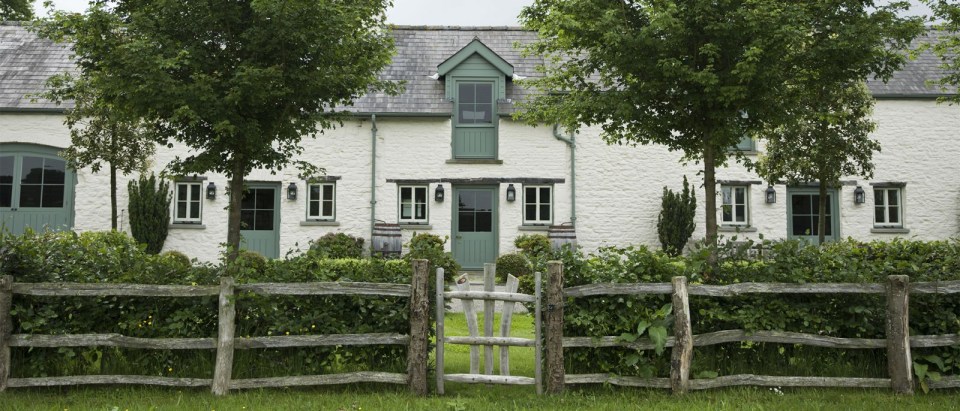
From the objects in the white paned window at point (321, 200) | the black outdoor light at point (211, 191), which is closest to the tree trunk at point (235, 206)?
the white paned window at point (321, 200)

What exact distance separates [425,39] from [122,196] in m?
9.67

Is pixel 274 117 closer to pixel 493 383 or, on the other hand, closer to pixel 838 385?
pixel 493 383

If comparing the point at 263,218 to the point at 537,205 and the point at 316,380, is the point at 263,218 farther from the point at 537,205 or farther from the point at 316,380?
the point at 316,380

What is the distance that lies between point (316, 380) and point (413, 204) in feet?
41.1

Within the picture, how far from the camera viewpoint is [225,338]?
647 centimetres

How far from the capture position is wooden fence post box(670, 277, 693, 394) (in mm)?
6426

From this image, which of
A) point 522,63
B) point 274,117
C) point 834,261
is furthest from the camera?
point 522,63

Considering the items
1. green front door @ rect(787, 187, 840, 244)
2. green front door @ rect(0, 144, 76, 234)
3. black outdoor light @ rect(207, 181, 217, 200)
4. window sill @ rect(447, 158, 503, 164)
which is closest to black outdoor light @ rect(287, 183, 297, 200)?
black outdoor light @ rect(207, 181, 217, 200)

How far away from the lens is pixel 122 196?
18375 mm

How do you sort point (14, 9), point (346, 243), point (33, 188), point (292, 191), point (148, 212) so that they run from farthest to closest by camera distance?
1. point (14, 9)
2. point (33, 188)
3. point (292, 191)
4. point (148, 212)
5. point (346, 243)

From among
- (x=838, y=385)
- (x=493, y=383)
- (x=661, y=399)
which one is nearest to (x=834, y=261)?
(x=838, y=385)

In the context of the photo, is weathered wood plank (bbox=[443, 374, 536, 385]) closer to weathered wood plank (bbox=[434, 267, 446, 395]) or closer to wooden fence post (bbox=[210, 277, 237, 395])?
weathered wood plank (bbox=[434, 267, 446, 395])

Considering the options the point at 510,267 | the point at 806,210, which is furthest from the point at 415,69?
the point at 806,210

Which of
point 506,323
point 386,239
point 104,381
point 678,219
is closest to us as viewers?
point 104,381
